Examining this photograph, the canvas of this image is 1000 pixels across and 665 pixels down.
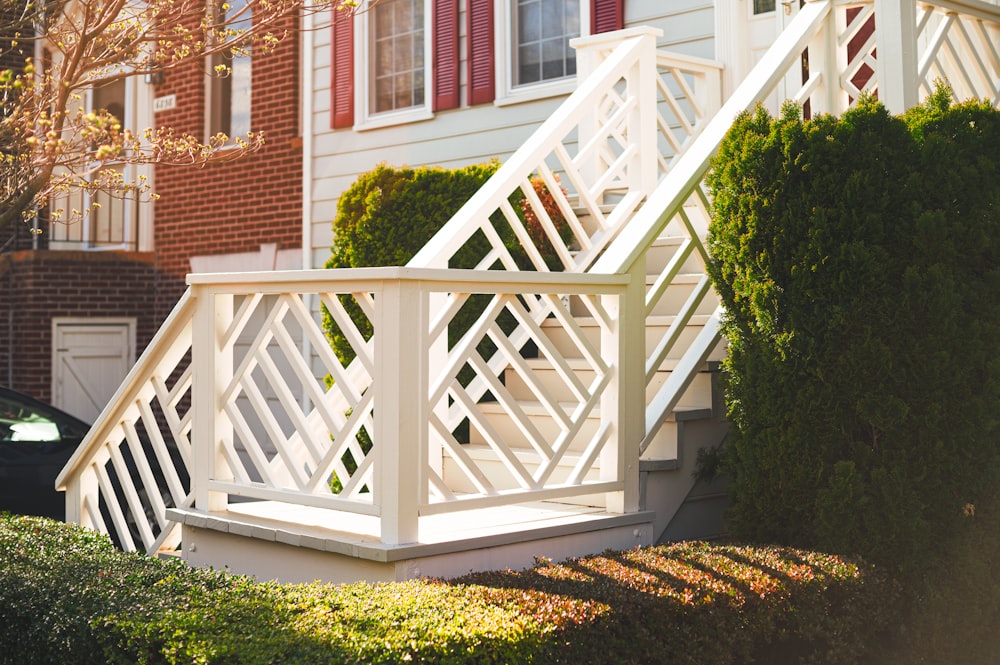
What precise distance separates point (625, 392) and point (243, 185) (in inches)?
305

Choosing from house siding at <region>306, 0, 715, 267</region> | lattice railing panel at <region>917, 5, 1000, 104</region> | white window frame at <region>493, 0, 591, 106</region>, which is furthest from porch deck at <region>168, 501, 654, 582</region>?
white window frame at <region>493, 0, 591, 106</region>

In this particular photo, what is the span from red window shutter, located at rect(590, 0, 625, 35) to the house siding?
0.07 m

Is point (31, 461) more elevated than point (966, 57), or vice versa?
point (966, 57)

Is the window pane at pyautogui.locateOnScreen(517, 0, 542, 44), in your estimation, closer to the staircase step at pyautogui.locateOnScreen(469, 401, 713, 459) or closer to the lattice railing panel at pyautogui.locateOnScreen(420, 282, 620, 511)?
the staircase step at pyautogui.locateOnScreen(469, 401, 713, 459)

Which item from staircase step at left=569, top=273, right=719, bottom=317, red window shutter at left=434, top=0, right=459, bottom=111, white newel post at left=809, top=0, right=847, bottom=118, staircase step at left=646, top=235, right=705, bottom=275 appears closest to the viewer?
white newel post at left=809, top=0, right=847, bottom=118

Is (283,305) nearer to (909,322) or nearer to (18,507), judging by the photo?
(909,322)

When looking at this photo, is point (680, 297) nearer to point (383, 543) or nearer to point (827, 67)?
point (827, 67)

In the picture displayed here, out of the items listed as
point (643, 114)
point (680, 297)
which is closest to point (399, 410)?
point (680, 297)

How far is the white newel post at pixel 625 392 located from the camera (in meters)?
5.03

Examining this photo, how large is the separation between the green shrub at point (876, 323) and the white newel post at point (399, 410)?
143 centimetres

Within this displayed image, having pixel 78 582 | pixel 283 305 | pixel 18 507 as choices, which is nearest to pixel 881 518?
Result: pixel 283 305

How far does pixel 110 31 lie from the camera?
5.65m

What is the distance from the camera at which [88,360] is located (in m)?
13.2

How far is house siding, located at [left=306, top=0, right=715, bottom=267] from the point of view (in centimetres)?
859
